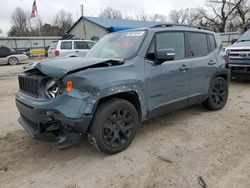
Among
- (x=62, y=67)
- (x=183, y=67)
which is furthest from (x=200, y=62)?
(x=62, y=67)

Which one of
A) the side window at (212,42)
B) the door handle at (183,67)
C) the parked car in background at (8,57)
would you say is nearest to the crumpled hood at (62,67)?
the door handle at (183,67)

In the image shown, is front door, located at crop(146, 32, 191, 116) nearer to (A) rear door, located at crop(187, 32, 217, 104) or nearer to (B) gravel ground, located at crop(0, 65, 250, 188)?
(A) rear door, located at crop(187, 32, 217, 104)

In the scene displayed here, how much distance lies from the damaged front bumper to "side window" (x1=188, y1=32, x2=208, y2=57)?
2.60m

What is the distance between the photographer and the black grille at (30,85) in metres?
3.25

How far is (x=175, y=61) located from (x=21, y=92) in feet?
8.47

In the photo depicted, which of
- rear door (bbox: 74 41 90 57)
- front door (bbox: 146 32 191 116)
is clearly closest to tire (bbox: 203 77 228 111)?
front door (bbox: 146 32 191 116)

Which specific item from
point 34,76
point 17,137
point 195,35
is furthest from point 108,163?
point 195,35

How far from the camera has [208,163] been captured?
3.17 m

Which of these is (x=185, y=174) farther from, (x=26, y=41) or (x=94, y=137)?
(x=26, y=41)

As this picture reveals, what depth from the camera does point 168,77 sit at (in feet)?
13.2

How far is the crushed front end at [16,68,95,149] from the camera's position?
2.95m

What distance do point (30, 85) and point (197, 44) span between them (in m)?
3.20

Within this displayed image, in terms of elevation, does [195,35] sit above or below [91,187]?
above

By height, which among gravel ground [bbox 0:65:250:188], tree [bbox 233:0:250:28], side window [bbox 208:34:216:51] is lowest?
gravel ground [bbox 0:65:250:188]
